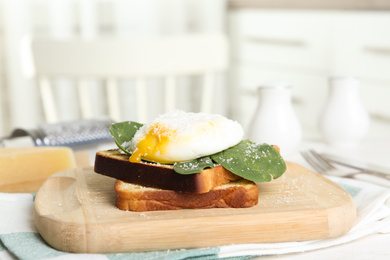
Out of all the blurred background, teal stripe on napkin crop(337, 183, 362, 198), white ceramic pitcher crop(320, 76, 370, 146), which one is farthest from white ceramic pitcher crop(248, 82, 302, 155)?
the blurred background

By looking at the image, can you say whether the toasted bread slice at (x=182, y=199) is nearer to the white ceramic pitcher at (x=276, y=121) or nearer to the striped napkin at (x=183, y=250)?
the striped napkin at (x=183, y=250)

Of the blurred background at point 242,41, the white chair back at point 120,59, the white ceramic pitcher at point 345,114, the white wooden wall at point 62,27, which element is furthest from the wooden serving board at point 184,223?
the white wooden wall at point 62,27

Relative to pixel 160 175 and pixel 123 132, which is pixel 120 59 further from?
pixel 160 175

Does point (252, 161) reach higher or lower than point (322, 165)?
higher

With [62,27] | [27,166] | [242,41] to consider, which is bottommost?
[242,41]

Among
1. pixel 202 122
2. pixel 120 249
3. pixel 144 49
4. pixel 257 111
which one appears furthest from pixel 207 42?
pixel 120 249

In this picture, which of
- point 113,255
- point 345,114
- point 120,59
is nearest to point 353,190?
point 113,255

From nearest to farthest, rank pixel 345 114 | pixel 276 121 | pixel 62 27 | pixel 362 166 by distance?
1. pixel 362 166
2. pixel 276 121
3. pixel 345 114
4. pixel 62 27
